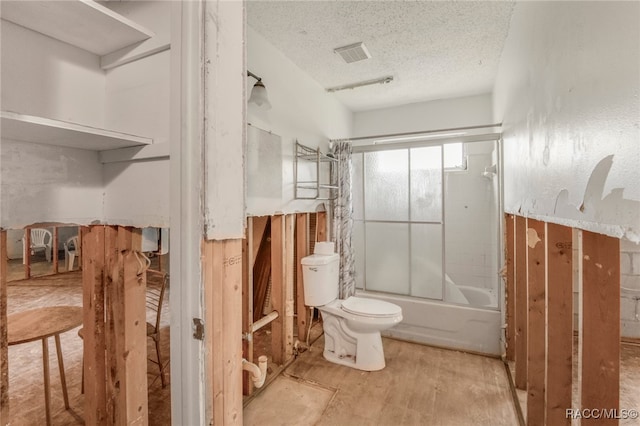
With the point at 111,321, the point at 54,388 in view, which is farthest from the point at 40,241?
the point at 111,321

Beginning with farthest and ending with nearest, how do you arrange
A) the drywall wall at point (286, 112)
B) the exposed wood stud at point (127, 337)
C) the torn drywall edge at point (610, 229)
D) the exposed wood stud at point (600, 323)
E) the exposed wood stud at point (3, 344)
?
the drywall wall at point (286, 112), the exposed wood stud at point (127, 337), the exposed wood stud at point (600, 323), the exposed wood stud at point (3, 344), the torn drywall edge at point (610, 229)

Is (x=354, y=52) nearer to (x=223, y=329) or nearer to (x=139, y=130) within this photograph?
(x=139, y=130)

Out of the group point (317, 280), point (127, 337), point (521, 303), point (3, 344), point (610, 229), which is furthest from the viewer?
point (317, 280)

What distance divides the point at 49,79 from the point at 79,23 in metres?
0.20

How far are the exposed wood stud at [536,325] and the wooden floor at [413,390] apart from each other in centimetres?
28

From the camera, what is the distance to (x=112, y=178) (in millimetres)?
1084

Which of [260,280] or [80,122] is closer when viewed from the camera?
[80,122]

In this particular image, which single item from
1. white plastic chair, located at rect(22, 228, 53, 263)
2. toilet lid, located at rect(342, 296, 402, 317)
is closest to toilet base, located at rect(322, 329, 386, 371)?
toilet lid, located at rect(342, 296, 402, 317)

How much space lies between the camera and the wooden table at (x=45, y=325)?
4.82ft

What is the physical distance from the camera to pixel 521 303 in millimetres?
1986

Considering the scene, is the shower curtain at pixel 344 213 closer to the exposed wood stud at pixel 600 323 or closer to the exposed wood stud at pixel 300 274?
the exposed wood stud at pixel 300 274

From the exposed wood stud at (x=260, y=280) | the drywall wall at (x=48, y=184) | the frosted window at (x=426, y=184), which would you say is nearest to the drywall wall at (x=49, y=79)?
the drywall wall at (x=48, y=184)

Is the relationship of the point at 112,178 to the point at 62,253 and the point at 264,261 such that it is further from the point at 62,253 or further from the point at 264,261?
the point at 62,253

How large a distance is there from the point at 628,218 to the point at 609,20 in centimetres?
48
